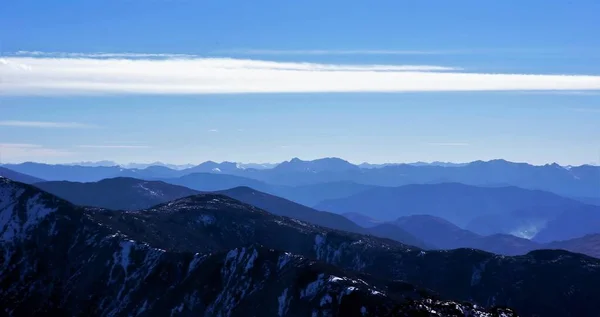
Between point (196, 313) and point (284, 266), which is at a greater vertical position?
point (284, 266)

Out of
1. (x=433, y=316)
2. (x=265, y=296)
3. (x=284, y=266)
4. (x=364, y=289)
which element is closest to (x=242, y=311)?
(x=265, y=296)

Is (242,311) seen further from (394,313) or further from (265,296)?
(394,313)

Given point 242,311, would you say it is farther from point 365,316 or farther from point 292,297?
point 365,316

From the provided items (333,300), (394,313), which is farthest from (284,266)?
(394,313)

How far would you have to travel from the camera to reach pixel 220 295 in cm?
19700

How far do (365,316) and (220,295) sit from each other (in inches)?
2085

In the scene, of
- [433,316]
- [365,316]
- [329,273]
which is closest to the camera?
[433,316]

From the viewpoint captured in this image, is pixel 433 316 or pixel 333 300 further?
pixel 333 300

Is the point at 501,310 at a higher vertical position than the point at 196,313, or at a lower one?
higher

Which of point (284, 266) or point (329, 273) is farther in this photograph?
point (284, 266)

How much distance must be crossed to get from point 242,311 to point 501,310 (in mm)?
81210

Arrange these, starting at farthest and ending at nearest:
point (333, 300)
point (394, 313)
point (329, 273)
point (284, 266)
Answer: point (284, 266)
point (329, 273)
point (333, 300)
point (394, 313)

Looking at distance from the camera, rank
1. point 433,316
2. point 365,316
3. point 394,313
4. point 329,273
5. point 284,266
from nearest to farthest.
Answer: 1. point 433,316
2. point 394,313
3. point 365,316
4. point 329,273
5. point 284,266

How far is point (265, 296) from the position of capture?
189750 millimetres
